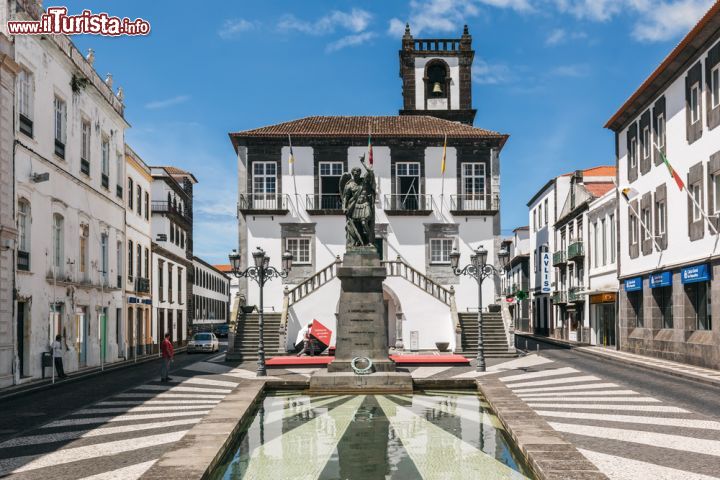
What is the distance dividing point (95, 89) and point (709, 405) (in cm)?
2615

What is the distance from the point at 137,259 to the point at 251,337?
11.2m

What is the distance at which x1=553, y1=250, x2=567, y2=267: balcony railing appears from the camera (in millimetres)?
49031

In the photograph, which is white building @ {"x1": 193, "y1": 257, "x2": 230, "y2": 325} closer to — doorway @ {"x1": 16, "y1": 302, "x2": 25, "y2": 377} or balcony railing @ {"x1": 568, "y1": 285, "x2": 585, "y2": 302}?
balcony railing @ {"x1": 568, "y1": 285, "x2": 585, "y2": 302}

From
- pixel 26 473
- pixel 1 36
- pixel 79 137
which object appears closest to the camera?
pixel 26 473

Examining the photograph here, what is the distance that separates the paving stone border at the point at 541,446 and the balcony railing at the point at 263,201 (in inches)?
1076

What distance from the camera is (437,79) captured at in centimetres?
5259

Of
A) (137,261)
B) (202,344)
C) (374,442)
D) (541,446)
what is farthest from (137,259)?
(541,446)

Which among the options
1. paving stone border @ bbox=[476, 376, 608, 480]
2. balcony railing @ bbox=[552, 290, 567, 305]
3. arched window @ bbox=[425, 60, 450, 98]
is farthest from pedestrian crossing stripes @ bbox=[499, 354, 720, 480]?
arched window @ bbox=[425, 60, 450, 98]

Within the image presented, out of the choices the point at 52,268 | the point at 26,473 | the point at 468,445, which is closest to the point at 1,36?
the point at 52,268

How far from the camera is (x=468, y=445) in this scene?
417 inches

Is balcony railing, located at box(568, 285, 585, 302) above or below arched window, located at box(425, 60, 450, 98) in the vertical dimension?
below

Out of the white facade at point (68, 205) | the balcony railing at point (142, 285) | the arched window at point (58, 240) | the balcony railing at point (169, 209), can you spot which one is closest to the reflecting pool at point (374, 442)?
the white facade at point (68, 205)

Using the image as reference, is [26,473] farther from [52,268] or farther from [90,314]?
[90,314]

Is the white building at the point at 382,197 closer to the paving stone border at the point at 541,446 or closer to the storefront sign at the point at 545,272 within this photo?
the storefront sign at the point at 545,272
